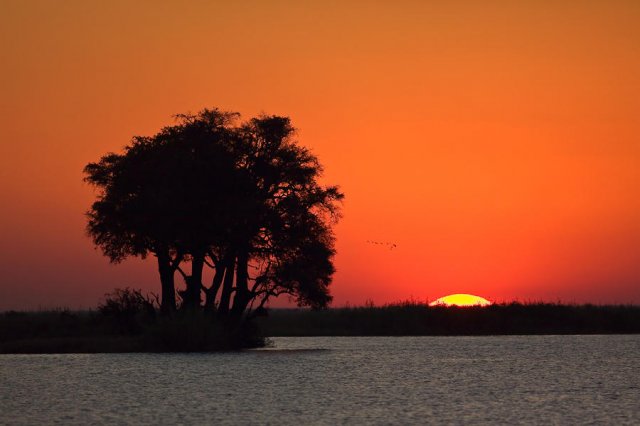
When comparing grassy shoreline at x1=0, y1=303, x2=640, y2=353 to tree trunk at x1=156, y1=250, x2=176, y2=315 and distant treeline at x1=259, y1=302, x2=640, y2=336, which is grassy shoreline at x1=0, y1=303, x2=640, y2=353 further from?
tree trunk at x1=156, y1=250, x2=176, y2=315

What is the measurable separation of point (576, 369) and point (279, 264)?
19004 mm

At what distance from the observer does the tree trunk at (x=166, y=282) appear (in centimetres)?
6994

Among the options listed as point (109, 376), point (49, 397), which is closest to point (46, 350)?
point (109, 376)

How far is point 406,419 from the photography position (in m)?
35.0

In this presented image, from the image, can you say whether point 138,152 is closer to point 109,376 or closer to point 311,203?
point 311,203

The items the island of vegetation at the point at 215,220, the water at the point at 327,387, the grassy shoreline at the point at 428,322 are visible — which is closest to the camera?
the water at the point at 327,387

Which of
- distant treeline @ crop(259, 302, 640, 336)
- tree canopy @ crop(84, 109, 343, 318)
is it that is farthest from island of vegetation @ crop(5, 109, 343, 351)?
distant treeline @ crop(259, 302, 640, 336)

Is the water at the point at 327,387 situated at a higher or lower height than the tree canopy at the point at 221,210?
lower

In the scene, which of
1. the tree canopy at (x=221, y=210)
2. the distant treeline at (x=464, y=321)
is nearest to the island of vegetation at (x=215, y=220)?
the tree canopy at (x=221, y=210)

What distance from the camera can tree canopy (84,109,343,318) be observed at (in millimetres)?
67000

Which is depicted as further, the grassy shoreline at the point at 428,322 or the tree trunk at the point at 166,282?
the grassy shoreline at the point at 428,322

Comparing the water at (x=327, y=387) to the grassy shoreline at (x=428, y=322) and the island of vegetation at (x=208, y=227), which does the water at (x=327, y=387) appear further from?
the grassy shoreline at (x=428, y=322)

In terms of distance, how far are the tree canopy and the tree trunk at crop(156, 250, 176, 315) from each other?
6 cm

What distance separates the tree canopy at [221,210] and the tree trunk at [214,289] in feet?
0.20
